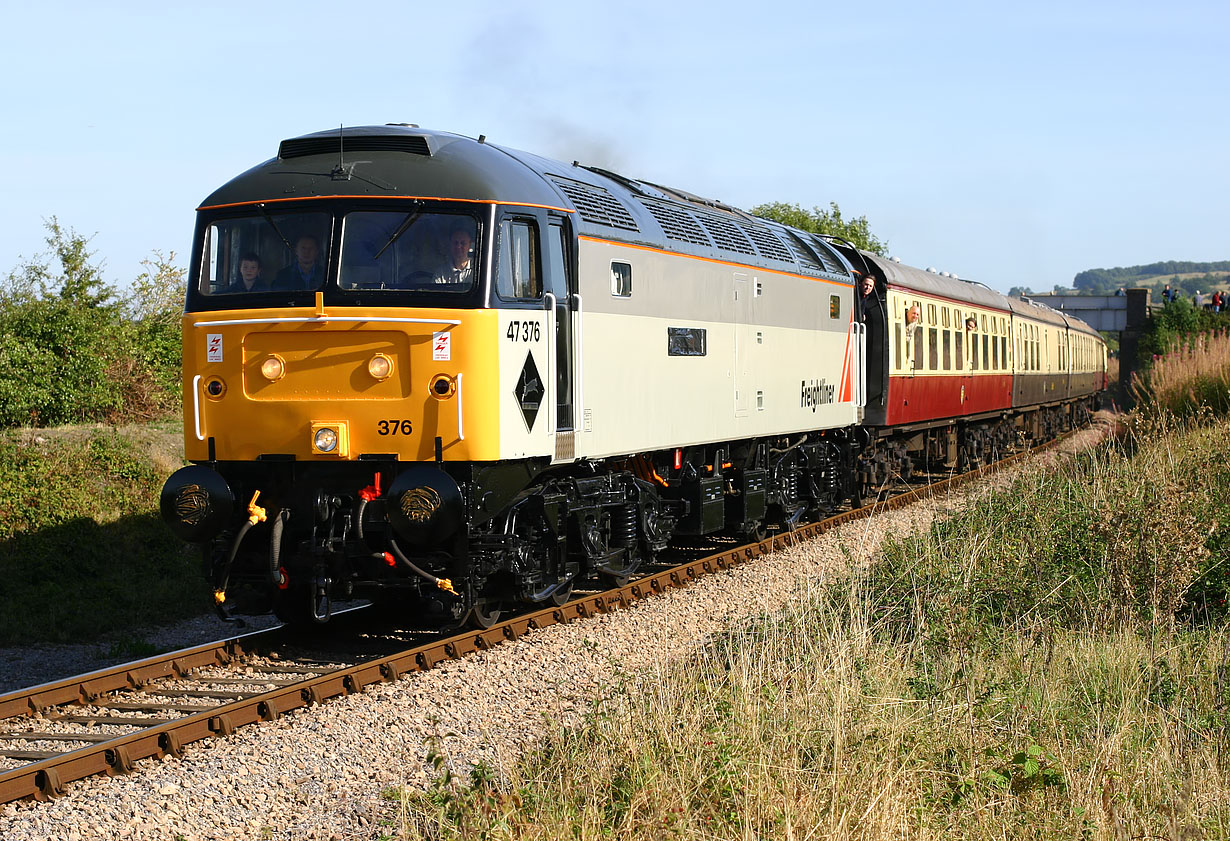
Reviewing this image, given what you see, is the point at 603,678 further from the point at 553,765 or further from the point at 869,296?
the point at 869,296

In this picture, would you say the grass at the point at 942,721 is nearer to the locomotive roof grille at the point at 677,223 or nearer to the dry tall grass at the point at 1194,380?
the locomotive roof grille at the point at 677,223

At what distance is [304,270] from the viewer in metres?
9.03

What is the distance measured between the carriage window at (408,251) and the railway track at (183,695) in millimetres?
2668

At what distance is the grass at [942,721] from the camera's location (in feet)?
18.1

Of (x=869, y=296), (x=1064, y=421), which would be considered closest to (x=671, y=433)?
(x=869, y=296)

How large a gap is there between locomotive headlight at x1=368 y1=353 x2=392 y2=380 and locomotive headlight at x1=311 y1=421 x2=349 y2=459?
43 centimetres

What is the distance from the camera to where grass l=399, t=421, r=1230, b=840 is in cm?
552

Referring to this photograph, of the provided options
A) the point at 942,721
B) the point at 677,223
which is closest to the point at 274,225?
the point at 677,223

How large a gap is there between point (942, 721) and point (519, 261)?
181 inches

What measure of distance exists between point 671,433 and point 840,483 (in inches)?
245

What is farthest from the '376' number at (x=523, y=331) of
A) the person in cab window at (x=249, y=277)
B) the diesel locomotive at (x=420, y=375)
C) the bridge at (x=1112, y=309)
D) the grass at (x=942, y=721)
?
the bridge at (x=1112, y=309)

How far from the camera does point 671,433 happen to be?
11742 millimetres

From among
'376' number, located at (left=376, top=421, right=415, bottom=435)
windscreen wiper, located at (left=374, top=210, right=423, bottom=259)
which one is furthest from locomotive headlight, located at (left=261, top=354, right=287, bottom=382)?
windscreen wiper, located at (left=374, top=210, right=423, bottom=259)

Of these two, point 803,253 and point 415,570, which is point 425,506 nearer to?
point 415,570
